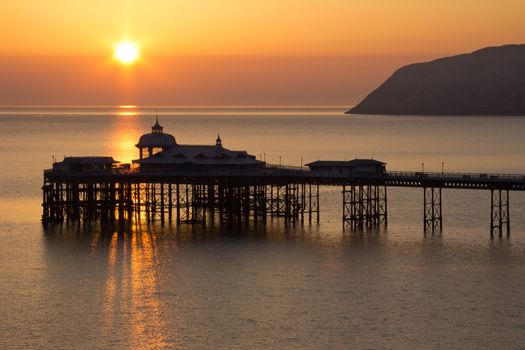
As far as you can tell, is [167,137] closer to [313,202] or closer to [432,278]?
[313,202]

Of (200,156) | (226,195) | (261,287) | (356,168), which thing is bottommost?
(261,287)

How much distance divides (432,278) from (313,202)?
5150cm

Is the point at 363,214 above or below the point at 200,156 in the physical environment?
below

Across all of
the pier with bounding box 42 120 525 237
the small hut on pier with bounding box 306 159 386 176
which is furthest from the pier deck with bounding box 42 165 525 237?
the small hut on pier with bounding box 306 159 386 176

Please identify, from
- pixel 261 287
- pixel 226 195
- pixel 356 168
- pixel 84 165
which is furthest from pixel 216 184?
pixel 261 287

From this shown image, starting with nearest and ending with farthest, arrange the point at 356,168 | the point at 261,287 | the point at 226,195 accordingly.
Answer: the point at 261,287 → the point at 356,168 → the point at 226,195

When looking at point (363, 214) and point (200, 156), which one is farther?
Result: point (200, 156)

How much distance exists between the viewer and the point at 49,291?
8356cm

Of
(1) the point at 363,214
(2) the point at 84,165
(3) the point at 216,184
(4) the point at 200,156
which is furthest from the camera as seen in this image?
(4) the point at 200,156

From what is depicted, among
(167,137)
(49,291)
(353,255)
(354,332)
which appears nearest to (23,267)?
(49,291)

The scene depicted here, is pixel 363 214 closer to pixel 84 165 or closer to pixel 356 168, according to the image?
pixel 356 168

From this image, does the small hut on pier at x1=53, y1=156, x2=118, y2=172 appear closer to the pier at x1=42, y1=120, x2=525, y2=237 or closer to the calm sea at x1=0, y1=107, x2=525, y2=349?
the pier at x1=42, y1=120, x2=525, y2=237

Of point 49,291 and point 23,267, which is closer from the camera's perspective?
point 49,291

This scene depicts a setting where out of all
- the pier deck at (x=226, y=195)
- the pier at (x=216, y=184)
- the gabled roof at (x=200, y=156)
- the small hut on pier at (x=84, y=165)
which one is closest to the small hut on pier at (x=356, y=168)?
the pier at (x=216, y=184)
